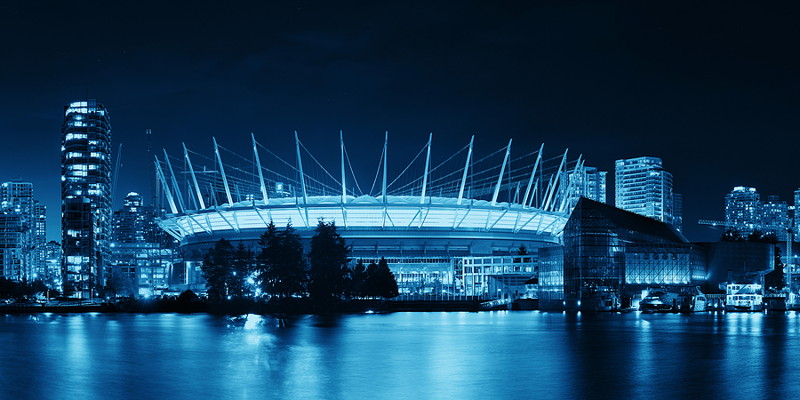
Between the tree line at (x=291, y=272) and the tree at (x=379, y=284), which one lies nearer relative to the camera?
the tree line at (x=291, y=272)

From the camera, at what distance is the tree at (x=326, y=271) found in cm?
10406

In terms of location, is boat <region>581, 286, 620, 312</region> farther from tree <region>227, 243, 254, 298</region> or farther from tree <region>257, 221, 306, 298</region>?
tree <region>227, 243, 254, 298</region>

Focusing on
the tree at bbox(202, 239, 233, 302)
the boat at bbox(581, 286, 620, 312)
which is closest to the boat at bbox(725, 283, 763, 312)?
the boat at bbox(581, 286, 620, 312)

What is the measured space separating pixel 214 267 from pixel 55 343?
60022 millimetres

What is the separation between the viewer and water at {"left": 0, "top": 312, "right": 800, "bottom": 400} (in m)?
36.2

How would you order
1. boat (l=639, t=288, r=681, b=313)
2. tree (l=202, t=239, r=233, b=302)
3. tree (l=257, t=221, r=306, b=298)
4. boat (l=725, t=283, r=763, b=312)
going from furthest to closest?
boat (l=725, t=283, r=763, b=312), boat (l=639, t=288, r=681, b=313), tree (l=202, t=239, r=233, b=302), tree (l=257, t=221, r=306, b=298)

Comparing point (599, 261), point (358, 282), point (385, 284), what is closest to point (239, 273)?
point (358, 282)

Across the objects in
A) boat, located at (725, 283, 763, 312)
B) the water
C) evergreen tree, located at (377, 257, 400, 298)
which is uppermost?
evergreen tree, located at (377, 257, 400, 298)

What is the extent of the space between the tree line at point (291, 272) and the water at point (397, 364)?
1264 inches

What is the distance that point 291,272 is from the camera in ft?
343

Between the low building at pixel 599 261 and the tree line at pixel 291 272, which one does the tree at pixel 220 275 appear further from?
the low building at pixel 599 261

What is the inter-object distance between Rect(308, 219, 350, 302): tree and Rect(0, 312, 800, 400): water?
31660 millimetres

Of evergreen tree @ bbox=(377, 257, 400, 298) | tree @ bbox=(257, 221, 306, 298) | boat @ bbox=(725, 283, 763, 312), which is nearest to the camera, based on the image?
tree @ bbox=(257, 221, 306, 298)

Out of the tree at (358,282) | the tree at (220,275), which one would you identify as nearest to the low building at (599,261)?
the tree at (358,282)
